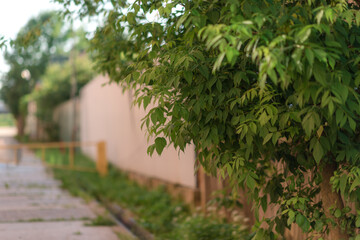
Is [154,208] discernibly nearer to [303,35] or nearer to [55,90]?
[303,35]

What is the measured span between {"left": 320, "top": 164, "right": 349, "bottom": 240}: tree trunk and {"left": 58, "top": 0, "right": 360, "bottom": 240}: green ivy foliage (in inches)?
1.6

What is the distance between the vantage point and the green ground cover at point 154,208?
21.7ft

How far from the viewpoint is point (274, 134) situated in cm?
386

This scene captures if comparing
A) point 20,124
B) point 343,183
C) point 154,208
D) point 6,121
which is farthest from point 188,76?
point 6,121

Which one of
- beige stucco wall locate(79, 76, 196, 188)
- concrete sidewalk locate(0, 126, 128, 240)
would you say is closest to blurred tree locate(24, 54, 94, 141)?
beige stucco wall locate(79, 76, 196, 188)

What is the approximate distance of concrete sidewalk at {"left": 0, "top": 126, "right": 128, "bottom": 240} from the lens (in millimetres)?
7078

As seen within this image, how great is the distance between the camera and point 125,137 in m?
13.5

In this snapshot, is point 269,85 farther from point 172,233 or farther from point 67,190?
point 67,190

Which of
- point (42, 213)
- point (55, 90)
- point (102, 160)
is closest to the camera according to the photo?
point (42, 213)

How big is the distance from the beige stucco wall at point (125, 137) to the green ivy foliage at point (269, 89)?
10.2 feet

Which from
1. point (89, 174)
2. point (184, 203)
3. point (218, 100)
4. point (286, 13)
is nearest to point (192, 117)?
point (218, 100)

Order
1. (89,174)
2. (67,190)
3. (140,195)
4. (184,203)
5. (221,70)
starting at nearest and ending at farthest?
(221,70) < (184,203) < (140,195) < (67,190) < (89,174)

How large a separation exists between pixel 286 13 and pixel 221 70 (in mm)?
744

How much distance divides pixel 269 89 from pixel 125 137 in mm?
9679
